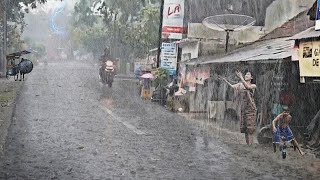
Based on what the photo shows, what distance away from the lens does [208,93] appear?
18703 mm

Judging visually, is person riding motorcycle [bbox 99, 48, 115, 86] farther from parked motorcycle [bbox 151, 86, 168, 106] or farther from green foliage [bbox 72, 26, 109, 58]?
green foliage [bbox 72, 26, 109, 58]

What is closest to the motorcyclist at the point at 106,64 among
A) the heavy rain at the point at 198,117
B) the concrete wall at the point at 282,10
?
the heavy rain at the point at 198,117

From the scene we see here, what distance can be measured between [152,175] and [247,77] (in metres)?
5.23

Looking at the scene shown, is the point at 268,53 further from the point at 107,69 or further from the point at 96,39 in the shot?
the point at 96,39

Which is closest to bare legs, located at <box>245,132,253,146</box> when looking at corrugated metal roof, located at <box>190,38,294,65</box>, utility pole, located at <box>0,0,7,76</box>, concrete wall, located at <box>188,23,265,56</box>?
corrugated metal roof, located at <box>190,38,294,65</box>

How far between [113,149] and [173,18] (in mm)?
13831

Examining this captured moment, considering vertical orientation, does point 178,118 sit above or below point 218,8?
below

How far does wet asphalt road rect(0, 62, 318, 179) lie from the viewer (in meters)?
8.12

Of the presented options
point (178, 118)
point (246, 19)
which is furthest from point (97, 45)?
point (178, 118)

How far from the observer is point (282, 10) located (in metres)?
22.2

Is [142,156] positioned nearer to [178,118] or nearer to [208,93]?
[178,118]

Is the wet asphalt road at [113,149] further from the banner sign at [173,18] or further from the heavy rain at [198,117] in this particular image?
the banner sign at [173,18]

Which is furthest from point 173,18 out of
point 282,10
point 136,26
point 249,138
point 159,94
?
point 136,26

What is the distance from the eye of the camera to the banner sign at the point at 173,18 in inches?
915
